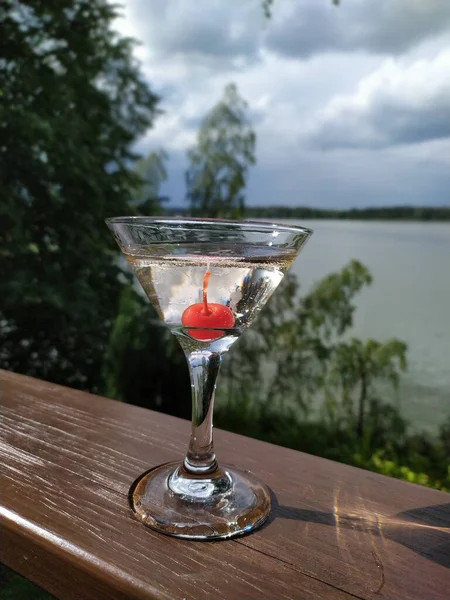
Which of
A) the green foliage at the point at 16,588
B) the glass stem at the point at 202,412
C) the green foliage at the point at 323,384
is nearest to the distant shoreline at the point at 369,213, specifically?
the green foliage at the point at 323,384

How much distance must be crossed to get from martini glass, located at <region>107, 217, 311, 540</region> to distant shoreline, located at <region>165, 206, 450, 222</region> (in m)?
1.74

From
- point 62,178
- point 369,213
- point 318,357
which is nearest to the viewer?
point 369,213

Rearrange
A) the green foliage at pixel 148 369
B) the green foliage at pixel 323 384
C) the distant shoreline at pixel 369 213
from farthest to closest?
the green foliage at pixel 148 369 → the green foliage at pixel 323 384 → the distant shoreline at pixel 369 213

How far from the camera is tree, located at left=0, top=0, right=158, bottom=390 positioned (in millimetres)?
3264

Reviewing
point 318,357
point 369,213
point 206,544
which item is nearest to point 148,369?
point 318,357

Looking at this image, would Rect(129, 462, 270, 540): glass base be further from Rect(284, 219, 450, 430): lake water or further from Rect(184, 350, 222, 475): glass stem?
Rect(284, 219, 450, 430): lake water

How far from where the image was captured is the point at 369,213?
2492 mm

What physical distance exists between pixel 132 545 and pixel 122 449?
0.74ft

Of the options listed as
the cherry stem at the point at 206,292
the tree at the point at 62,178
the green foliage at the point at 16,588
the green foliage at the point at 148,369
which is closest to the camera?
the cherry stem at the point at 206,292

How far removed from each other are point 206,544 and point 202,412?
17 centimetres

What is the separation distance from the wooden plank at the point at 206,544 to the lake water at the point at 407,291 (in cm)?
184

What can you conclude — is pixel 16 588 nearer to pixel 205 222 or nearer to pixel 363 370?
pixel 205 222

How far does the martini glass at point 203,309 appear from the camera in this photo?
1.91 feet

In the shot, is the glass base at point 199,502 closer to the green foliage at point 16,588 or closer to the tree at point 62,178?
the green foliage at point 16,588
